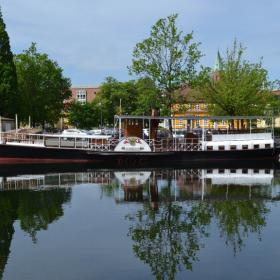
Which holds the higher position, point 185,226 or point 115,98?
point 115,98

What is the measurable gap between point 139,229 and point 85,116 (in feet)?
262

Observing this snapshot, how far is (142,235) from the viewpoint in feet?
41.9

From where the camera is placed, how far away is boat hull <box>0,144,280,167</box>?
3288cm

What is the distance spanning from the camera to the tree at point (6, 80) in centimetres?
5253

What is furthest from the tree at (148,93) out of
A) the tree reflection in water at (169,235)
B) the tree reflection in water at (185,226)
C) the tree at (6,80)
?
the tree reflection in water at (169,235)

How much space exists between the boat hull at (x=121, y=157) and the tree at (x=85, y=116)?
186 ft

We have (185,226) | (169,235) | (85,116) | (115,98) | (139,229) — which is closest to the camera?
(169,235)

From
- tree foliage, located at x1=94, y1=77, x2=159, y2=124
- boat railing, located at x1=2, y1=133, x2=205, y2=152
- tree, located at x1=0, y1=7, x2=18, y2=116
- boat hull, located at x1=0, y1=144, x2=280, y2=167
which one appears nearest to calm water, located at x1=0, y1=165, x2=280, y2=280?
boat hull, located at x1=0, y1=144, x2=280, y2=167

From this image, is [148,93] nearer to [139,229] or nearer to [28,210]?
[28,210]

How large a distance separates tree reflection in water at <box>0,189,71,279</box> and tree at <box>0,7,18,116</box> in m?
34.7

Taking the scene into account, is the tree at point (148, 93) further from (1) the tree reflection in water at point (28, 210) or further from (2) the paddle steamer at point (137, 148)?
(1) the tree reflection in water at point (28, 210)

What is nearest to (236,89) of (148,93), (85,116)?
(148,93)

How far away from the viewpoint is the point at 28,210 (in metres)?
16.4

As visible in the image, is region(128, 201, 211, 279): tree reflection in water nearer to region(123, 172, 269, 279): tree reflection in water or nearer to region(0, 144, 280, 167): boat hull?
region(123, 172, 269, 279): tree reflection in water
